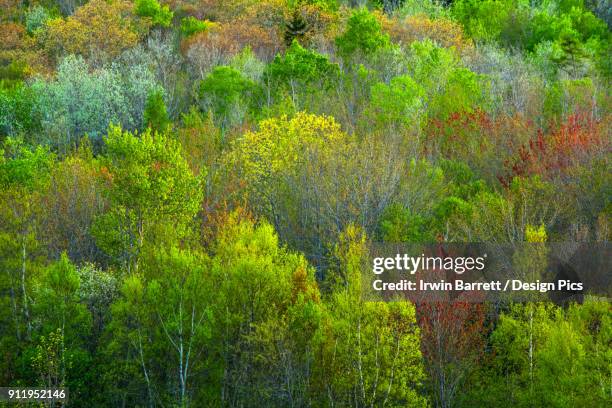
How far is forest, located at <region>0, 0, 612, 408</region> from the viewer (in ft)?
123

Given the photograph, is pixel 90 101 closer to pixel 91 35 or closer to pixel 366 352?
pixel 91 35

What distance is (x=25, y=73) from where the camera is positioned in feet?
259

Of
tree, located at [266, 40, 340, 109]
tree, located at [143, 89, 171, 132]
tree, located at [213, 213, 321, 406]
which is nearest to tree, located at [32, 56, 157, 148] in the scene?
tree, located at [143, 89, 171, 132]

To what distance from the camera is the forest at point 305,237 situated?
37625 millimetres

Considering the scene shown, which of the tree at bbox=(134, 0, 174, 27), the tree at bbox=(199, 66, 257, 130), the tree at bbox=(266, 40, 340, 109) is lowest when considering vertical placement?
the tree at bbox=(199, 66, 257, 130)

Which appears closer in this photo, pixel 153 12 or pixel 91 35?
pixel 91 35

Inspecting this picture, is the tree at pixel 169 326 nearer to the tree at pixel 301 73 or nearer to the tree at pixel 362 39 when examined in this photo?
the tree at pixel 301 73

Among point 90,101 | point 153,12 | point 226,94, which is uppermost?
point 153,12

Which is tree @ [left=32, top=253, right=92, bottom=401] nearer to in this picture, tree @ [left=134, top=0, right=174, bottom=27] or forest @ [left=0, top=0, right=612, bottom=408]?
forest @ [left=0, top=0, right=612, bottom=408]

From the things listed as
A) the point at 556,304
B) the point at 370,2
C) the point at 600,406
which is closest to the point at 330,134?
the point at 556,304

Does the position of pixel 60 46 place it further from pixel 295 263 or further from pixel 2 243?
pixel 295 263

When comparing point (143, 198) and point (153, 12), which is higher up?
point (153, 12)

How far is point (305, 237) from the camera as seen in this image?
45.8 meters

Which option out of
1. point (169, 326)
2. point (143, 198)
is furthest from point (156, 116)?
point (169, 326)
